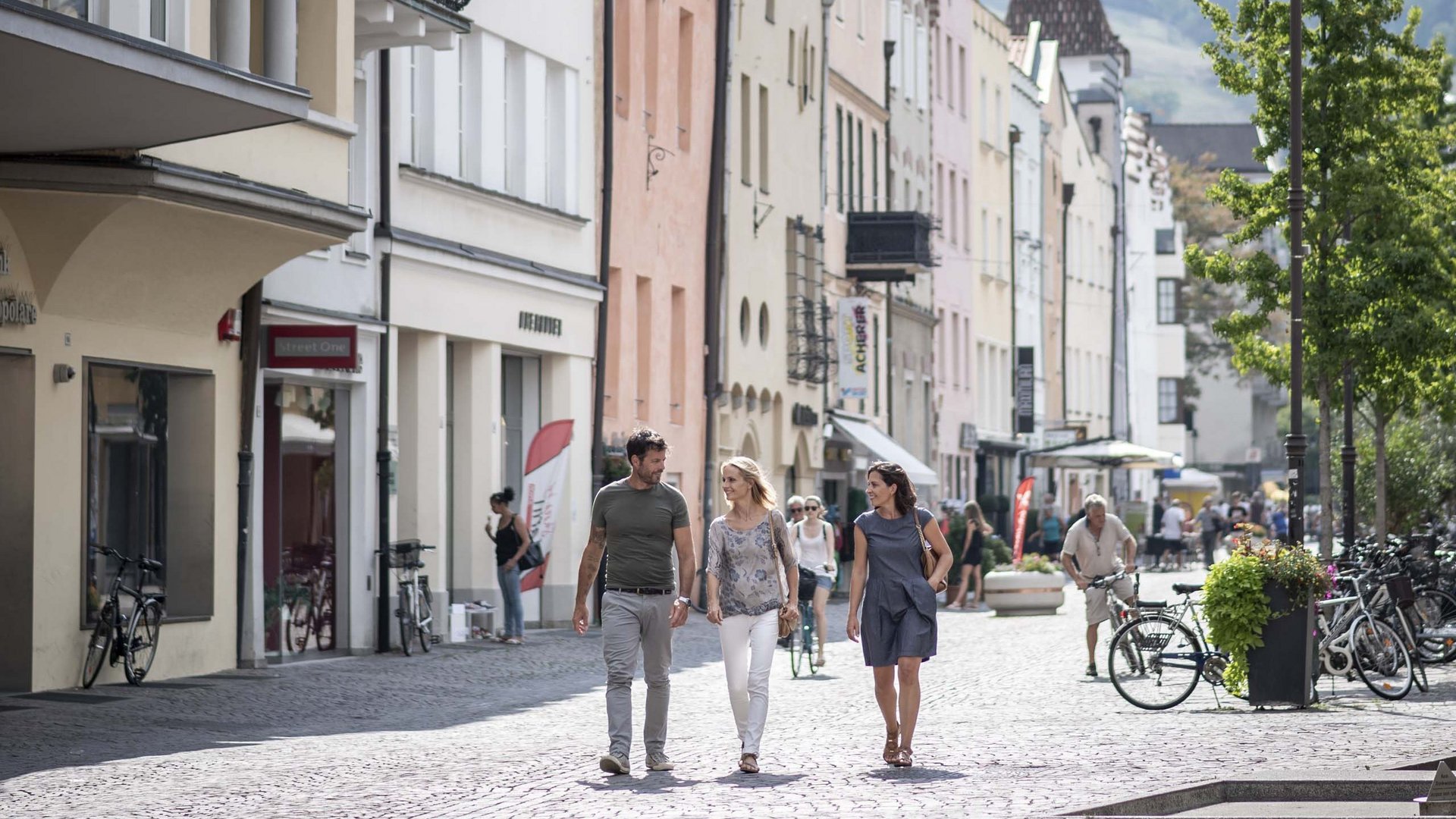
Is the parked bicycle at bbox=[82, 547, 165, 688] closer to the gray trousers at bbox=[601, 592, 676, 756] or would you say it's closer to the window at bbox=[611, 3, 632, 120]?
the gray trousers at bbox=[601, 592, 676, 756]

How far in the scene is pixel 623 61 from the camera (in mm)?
34406

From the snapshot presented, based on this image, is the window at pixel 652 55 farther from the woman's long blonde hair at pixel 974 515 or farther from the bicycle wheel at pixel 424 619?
the bicycle wheel at pixel 424 619

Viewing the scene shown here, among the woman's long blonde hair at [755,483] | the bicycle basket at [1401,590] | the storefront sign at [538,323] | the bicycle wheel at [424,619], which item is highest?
the storefront sign at [538,323]

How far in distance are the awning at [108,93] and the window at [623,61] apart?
16.0m

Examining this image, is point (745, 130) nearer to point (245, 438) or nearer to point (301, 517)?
point (301, 517)

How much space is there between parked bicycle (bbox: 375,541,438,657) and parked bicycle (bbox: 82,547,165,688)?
4.54 m

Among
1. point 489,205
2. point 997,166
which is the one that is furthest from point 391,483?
point 997,166

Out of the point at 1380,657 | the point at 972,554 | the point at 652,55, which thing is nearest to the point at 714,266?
the point at 652,55

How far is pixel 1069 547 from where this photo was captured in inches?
902

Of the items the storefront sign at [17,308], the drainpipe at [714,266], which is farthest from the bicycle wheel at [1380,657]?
the drainpipe at [714,266]

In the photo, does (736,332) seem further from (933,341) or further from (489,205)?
(933,341)

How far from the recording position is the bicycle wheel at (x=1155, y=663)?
18.6m

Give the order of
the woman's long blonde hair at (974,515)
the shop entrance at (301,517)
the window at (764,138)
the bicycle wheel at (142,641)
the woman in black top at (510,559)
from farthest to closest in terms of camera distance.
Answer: the window at (764,138) → the woman's long blonde hair at (974,515) → the woman in black top at (510,559) → the shop entrance at (301,517) → the bicycle wheel at (142,641)

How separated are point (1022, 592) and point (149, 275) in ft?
61.5
